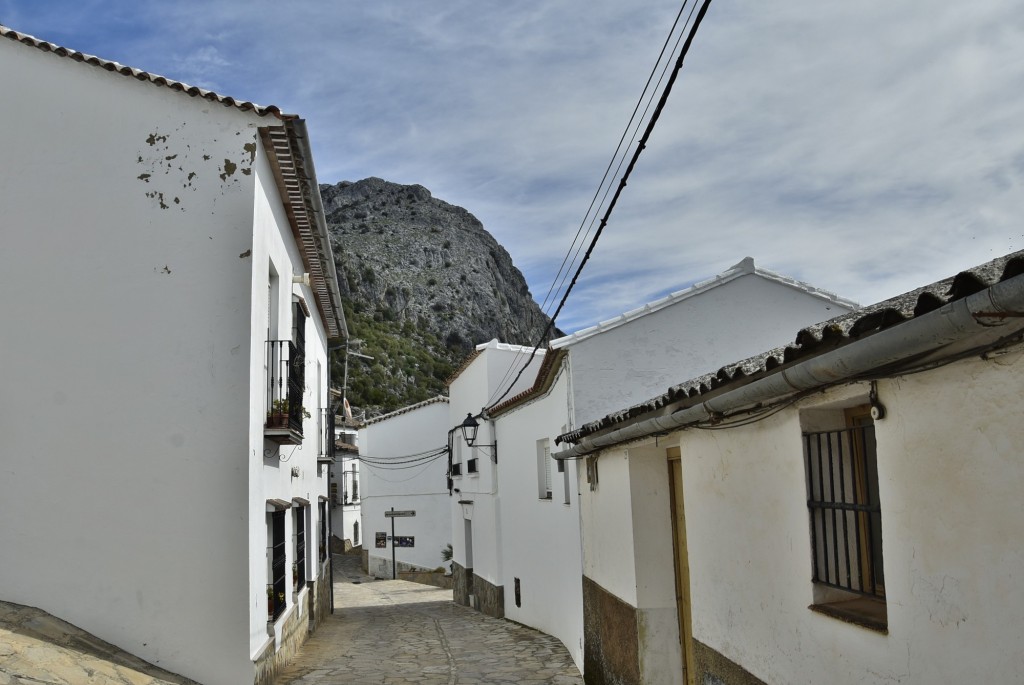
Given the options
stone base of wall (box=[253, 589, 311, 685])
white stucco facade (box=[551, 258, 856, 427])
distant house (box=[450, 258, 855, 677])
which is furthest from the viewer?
white stucco facade (box=[551, 258, 856, 427])

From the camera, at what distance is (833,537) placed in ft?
15.3

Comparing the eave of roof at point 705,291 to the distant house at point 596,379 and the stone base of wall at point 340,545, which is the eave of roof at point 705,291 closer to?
the distant house at point 596,379

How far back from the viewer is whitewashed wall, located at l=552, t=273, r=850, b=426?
12.4 m

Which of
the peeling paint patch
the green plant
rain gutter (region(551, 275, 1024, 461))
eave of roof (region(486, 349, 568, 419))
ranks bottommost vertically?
rain gutter (region(551, 275, 1024, 461))

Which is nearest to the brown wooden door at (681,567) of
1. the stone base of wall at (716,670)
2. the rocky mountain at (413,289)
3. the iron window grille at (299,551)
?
the stone base of wall at (716,670)

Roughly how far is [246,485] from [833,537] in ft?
18.1

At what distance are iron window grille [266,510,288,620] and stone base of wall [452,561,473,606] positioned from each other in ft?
42.3

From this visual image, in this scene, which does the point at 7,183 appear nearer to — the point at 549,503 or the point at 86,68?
the point at 86,68

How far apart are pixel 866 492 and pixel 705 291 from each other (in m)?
8.81

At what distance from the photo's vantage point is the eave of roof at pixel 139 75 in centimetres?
867

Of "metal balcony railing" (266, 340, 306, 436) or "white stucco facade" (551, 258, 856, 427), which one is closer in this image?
"metal balcony railing" (266, 340, 306, 436)

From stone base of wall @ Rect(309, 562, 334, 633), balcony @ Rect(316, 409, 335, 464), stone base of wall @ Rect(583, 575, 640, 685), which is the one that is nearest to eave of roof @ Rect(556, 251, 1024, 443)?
stone base of wall @ Rect(583, 575, 640, 685)

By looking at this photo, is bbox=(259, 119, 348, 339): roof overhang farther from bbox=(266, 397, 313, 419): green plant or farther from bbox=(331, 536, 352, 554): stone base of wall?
bbox=(331, 536, 352, 554): stone base of wall

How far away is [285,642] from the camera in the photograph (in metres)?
11.0
